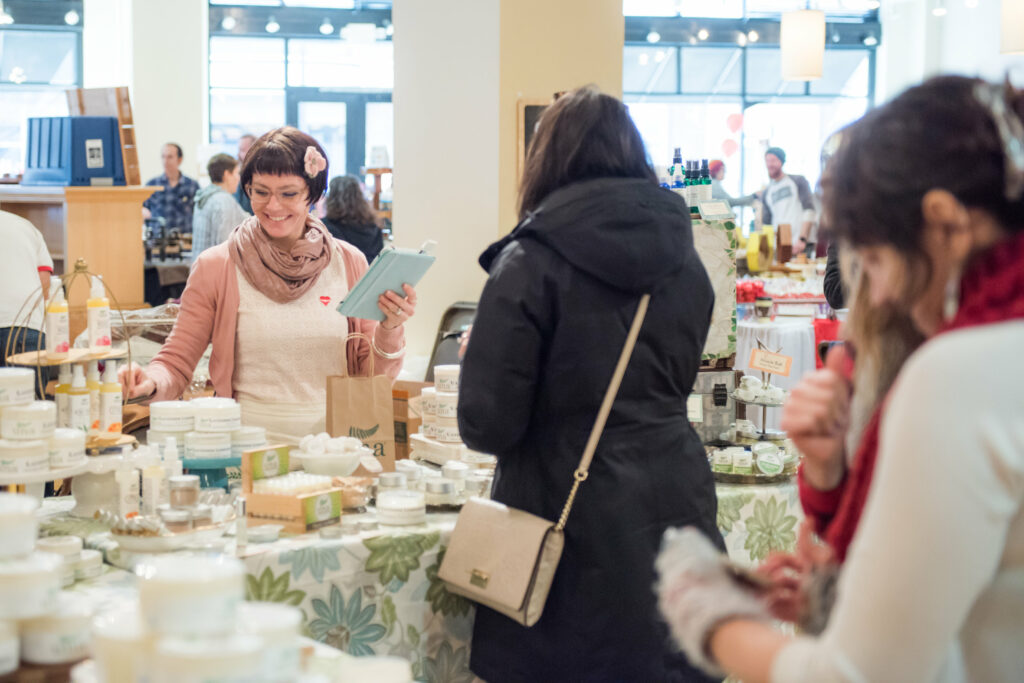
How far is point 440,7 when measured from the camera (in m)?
4.83

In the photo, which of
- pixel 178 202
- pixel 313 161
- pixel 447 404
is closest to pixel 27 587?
pixel 447 404

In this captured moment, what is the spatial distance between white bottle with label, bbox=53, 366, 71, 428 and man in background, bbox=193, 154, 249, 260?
5659 mm

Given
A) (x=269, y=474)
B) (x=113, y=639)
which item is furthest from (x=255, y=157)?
(x=113, y=639)

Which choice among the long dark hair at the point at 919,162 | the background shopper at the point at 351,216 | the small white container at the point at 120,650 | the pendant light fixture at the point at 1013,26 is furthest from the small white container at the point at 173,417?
the pendant light fixture at the point at 1013,26

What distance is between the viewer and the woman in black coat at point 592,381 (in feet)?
6.32

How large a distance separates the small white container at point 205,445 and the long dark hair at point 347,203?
4.39m

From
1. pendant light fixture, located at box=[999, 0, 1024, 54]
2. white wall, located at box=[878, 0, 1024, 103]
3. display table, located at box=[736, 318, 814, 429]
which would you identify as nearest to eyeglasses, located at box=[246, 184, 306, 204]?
display table, located at box=[736, 318, 814, 429]

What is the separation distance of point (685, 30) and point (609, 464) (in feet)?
45.8

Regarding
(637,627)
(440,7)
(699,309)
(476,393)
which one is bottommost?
(637,627)

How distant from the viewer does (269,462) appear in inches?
86.2

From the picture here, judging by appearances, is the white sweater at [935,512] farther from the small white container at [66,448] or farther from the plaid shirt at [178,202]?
the plaid shirt at [178,202]

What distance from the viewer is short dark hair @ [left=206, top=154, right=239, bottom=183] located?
811cm

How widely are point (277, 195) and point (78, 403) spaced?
87cm

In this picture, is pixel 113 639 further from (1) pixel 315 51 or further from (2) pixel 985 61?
(1) pixel 315 51
